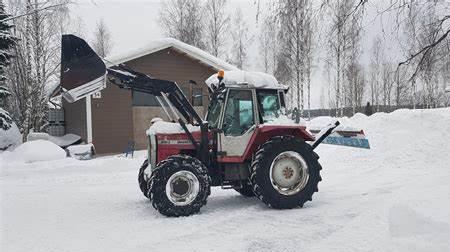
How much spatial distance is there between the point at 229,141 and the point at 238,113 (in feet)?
1.65

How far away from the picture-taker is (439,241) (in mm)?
4871

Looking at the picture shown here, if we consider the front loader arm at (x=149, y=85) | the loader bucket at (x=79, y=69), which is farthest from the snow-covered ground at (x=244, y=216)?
the loader bucket at (x=79, y=69)

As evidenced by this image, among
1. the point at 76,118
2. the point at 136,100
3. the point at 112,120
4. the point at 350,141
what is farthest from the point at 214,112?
the point at 76,118

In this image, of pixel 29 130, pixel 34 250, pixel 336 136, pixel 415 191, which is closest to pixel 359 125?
pixel 336 136

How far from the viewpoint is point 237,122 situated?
24.6 feet

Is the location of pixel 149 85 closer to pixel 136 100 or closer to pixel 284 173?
pixel 284 173

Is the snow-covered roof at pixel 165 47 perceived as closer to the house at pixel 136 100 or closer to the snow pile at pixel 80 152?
the house at pixel 136 100

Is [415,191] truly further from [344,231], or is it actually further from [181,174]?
[181,174]

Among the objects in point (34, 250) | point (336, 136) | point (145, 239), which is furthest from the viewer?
point (336, 136)

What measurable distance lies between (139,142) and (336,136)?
36.0ft

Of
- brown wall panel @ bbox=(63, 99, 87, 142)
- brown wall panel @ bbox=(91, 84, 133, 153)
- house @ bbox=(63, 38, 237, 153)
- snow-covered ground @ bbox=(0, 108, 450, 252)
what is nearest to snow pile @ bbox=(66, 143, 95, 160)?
house @ bbox=(63, 38, 237, 153)

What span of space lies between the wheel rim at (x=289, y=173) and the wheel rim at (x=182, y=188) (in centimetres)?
133

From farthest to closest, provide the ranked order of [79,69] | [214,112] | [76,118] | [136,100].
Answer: [76,118]
[136,100]
[214,112]
[79,69]

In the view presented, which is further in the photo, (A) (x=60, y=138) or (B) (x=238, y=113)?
(A) (x=60, y=138)
